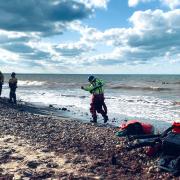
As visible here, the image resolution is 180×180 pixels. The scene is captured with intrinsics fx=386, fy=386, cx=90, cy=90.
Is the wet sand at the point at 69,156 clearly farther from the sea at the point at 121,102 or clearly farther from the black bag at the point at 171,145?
the sea at the point at 121,102

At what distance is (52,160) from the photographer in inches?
401

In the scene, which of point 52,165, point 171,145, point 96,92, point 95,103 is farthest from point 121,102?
point 171,145

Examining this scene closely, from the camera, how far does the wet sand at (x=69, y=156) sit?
9.07 meters

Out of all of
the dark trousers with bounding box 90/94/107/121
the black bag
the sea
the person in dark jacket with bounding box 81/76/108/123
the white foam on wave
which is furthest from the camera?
the white foam on wave

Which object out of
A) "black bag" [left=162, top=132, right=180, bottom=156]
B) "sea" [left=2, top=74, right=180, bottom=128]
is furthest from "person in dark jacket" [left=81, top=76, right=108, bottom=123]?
"black bag" [left=162, top=132, right=180, bottom=156]

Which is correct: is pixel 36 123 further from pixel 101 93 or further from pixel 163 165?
pixel 163 165

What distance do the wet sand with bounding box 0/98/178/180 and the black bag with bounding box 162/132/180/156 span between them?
17.8 inches

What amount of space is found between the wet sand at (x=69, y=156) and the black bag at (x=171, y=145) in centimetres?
45

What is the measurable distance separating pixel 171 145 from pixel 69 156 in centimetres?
288

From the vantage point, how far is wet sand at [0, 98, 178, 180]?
9.07m

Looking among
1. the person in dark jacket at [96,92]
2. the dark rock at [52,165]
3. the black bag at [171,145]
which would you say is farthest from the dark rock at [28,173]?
the person in dark jacket at [96,92]

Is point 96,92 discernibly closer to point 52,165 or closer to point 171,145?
point 52,165

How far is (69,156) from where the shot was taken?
1057cm

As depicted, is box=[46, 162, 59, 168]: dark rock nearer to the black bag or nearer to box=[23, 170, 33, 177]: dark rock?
box=[23, 170, 33, 177]: dark rock
